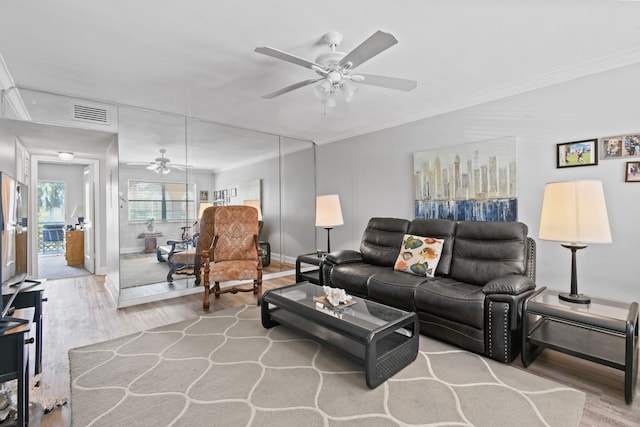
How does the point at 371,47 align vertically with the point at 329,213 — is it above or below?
above

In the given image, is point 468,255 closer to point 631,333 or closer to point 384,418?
point 631,333

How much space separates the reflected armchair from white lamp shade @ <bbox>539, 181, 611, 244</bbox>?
3773mm

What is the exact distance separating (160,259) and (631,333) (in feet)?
14.8

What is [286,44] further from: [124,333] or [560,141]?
[124,333]

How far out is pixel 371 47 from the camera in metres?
1.90

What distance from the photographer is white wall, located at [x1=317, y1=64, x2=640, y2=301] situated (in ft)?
8.49

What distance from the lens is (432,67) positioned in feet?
9.22

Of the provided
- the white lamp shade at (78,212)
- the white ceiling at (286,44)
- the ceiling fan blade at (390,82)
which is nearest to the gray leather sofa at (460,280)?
the white ceiling at (286,44)

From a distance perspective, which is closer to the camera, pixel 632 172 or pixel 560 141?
pixel 632 172

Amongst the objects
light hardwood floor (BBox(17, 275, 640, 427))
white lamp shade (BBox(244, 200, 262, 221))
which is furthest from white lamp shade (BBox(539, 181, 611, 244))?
white lamp shade (BBox(244, 200, 262, 221))

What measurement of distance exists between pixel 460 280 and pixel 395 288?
0.71 m

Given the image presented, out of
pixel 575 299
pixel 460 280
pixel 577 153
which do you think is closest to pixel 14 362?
pixel 460 280

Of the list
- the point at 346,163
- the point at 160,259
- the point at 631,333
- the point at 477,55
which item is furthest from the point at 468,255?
the point at 160,259

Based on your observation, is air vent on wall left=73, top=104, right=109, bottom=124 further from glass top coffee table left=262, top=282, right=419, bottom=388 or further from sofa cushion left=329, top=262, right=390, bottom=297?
sofa cushion left=329, top=262, right=390, bottom=297
